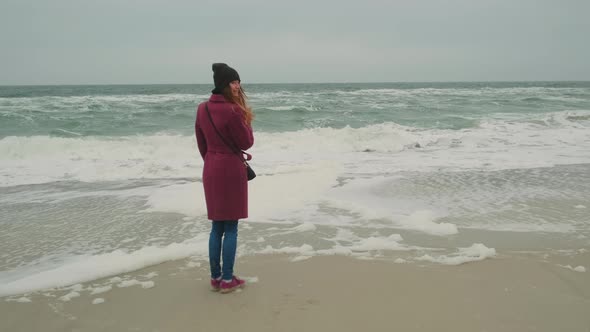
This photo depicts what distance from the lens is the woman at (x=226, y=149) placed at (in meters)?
2.99

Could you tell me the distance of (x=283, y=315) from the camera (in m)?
2.81

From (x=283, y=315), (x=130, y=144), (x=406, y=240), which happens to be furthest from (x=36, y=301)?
(x=130, y=144)

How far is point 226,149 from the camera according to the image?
3057 millimetres

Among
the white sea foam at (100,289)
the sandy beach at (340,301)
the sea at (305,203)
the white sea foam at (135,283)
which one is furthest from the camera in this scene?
the sea at (305,203)

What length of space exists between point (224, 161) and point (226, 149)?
0.29 feet

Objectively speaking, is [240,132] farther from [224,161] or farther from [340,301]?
[340,301]

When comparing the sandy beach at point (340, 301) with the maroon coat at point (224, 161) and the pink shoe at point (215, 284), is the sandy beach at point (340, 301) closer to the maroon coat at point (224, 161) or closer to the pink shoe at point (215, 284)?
the pink shoe at point (215, 284)

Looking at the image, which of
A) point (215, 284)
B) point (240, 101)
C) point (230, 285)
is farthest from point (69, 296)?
point (240, 101)

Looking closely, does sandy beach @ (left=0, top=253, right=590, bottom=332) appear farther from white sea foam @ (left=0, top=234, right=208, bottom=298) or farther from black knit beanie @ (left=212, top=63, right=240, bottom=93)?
black knit beanie @ (left=212, top=63, right=240, bottom=93)

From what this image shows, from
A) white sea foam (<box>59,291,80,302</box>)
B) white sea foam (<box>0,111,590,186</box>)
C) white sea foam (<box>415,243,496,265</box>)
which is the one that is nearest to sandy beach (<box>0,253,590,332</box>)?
white sea foam (<box>59,291,80,302</box>)

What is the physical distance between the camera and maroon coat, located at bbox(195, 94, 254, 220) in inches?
117

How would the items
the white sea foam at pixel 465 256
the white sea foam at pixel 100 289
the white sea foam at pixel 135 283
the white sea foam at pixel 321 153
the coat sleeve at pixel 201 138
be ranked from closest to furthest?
the coat sleeve at pixel 201 138
the white sea foam at pixel 100 289
the white sea foam at pixel 135 283
the white sea foam at pixel 465 256
the white sea foam at pixel 321 153

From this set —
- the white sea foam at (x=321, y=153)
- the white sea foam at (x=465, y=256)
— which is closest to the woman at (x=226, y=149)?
the white sea foam at (x=465, y=256)

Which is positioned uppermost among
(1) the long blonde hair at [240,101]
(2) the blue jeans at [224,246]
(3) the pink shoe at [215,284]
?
(1) the long blonde hair at [240,101]
